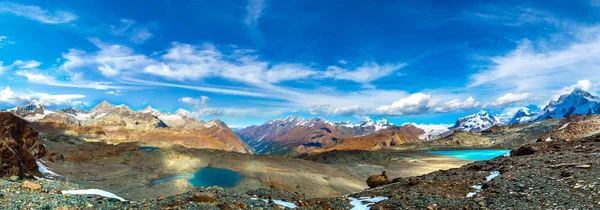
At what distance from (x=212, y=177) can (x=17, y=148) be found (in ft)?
106

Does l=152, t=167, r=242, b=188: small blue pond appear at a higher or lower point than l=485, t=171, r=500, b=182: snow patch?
lower

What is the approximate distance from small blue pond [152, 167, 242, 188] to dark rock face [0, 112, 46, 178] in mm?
19144

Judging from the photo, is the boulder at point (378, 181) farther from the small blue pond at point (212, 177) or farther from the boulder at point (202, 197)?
the small blue pond at point (212, 177)

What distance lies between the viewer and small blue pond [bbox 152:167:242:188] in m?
56.9

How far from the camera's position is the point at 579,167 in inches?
747

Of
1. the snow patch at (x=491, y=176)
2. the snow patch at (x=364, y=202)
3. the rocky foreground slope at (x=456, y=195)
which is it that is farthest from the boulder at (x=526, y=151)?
the snow patch at (x=364, y=202)

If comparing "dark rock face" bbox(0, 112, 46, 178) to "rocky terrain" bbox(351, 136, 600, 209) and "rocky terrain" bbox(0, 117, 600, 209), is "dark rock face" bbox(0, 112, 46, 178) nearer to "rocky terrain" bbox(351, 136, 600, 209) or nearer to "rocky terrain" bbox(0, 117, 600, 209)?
"rocky terrain" bbox(0, 117, 600, 209)

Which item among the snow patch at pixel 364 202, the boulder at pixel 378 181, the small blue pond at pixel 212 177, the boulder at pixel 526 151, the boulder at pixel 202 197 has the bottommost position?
the small blue pond at pixel 212 177

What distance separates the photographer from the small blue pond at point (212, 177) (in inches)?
2239

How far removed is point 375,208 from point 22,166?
41486mm

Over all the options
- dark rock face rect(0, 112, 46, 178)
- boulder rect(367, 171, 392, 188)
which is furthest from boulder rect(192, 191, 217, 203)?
dark rock face rect(0, 112, 46, 178)

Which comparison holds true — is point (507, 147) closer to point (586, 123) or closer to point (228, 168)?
point (586, 123)

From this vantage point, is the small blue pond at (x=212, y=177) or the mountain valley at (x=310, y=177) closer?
the mountain valley at (x=310, y=177)

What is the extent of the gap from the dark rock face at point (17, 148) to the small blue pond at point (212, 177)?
19144 millimetres
